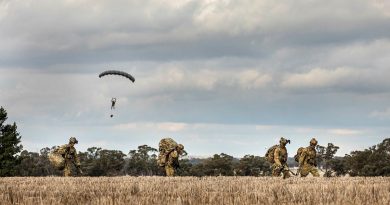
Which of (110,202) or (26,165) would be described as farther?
(26,165)

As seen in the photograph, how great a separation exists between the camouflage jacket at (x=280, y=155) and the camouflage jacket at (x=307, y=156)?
163cm

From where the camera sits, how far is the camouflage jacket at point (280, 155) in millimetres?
35938

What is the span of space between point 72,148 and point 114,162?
185 ft

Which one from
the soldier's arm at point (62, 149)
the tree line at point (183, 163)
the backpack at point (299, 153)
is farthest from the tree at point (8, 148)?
the backpack at point (299, 153)

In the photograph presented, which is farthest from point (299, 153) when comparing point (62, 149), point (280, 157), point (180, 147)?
point (62, 149)

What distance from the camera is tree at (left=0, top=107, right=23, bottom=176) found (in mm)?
71250

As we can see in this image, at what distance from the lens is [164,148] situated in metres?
40.9

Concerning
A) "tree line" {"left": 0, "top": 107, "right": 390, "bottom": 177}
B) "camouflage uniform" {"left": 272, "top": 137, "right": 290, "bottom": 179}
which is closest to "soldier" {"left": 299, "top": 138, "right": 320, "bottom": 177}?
"camouflage uniform" {"left": 272, "top": 137, "right": 290, "bottom": 179}

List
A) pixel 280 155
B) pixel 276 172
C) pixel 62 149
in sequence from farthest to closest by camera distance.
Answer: pixel 62 149 < pixel 280 155 < pixel 276 172

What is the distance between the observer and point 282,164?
35969 mm

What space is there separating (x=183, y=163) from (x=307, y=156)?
52487mm

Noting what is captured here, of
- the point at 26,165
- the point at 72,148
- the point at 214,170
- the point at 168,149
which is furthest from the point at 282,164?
the point at 26,165

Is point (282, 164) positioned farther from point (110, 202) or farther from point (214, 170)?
point (214, 170)

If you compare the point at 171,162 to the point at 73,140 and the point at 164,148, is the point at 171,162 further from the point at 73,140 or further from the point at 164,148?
the point at 73,140
